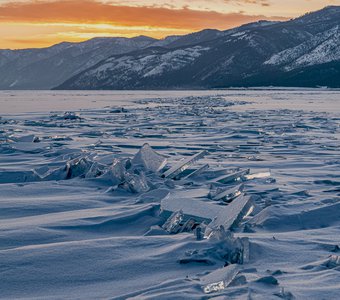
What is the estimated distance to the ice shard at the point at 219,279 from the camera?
246cm

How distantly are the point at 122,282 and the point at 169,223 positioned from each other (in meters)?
1.17

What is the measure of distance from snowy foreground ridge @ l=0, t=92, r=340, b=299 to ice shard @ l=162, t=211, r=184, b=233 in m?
0.01

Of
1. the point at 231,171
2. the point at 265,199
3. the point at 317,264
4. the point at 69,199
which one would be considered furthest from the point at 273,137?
the point at 317,264

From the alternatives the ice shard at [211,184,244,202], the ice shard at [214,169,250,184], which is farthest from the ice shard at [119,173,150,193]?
the ice shard at [214,169,250,184]

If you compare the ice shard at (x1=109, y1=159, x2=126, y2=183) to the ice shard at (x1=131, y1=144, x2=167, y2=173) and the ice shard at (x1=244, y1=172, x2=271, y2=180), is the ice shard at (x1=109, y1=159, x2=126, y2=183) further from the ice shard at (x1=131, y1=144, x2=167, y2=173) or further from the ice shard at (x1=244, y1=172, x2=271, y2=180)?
the ice shard at (x1=244, y1=172, x2=271, y2=180)

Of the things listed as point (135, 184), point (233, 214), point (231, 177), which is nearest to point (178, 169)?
point (231, 177)

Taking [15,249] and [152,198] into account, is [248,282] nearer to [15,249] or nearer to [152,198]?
[15,249]

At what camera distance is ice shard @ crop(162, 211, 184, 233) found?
3650 mm

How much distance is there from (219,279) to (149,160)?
4053 mm

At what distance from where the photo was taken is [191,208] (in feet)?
13.3

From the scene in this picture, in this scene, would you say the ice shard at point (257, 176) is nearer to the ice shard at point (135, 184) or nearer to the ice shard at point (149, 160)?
the ice shard at point (149, 160)

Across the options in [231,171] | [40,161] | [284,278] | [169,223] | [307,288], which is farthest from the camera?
[40,161]

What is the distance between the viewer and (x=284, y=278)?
267cm

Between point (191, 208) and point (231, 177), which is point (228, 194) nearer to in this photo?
point (191, 208)
